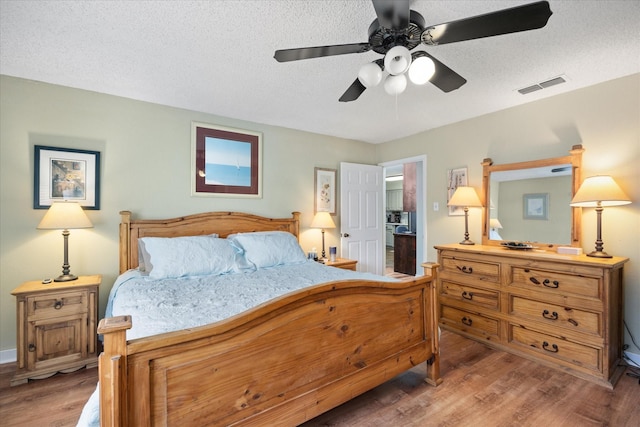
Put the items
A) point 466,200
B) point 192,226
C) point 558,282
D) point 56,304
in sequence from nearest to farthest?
1. point 56,304
2. point 558,282
3. point 192,226
4. point 466,200

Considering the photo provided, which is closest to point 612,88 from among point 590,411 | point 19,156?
point 590,411

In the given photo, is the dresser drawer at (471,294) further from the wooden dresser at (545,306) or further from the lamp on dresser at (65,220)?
the lamp on dresser at (65,220)

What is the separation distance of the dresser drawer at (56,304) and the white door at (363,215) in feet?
9.81

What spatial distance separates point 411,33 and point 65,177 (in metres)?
3.03

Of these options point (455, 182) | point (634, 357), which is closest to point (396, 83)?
point (455, 182)

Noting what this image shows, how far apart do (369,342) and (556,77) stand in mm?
2662

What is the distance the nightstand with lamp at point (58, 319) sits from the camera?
215 cm

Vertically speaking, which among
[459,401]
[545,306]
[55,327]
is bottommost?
[459,401]

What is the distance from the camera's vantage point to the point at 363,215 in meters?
4.46

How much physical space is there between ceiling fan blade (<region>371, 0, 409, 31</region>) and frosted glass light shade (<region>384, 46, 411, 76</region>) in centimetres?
9

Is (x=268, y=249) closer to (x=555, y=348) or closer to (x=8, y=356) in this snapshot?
(x=8, y=356)

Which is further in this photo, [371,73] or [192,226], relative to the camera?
[192,226]

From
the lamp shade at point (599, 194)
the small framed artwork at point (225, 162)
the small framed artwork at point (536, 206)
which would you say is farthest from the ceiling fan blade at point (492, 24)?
the small framed artwork at point (225, 162)

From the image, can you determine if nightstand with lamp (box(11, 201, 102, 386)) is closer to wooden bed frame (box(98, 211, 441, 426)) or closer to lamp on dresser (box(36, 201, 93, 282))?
lamp on dresser (box(36, 201, 93, 282))
